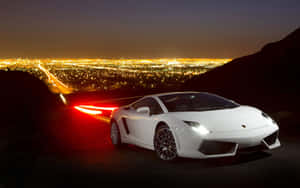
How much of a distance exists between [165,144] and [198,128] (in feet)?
2.77

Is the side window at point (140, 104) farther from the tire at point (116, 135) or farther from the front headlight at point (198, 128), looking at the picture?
the front headlight at point (198, 128)

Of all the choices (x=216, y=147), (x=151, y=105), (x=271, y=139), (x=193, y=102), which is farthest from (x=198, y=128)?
(x=151, y=105)

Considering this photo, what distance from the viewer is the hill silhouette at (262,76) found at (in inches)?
2021

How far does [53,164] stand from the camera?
30.1ft

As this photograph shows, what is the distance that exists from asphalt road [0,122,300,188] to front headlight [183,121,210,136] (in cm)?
57

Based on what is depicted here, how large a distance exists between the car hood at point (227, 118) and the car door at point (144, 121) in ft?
1.90

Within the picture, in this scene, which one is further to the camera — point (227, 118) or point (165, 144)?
point (165, 144)

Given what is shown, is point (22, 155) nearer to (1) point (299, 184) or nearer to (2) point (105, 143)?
(2) point (105, 143)

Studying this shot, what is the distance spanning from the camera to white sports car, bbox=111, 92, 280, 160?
26.8ft

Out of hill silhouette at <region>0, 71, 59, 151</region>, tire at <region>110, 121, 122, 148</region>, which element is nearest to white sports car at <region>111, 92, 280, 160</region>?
tire at <region>110, 121, 122, 148</region>

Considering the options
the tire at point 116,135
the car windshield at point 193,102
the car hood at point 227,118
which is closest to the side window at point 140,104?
the car windshield at point 193,102

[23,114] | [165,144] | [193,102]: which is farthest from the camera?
[23,114]

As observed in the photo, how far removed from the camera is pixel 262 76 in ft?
207

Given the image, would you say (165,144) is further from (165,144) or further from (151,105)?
(151,105)
